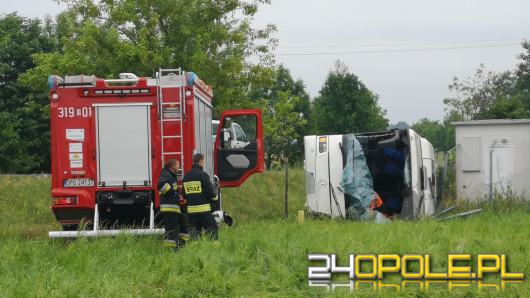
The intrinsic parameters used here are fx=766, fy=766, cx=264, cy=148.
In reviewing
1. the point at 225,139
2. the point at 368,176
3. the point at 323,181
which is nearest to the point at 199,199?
the point at 225,139

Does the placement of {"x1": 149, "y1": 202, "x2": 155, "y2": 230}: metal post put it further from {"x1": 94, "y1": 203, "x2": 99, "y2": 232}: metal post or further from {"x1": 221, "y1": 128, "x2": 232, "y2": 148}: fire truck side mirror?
{"x1": 221, "y1": 128, "x2": 232, "y2": 148}: fire truck side mirror

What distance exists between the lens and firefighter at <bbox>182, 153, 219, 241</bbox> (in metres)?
11.7

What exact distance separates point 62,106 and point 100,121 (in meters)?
0.67

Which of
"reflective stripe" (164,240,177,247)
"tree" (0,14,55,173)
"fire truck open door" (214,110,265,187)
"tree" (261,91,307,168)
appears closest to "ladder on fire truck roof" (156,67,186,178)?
"reflective stripe" (164,240,177,247)

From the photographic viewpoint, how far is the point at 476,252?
10.4m

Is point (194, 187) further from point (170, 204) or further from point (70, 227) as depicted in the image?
point (70, 227)

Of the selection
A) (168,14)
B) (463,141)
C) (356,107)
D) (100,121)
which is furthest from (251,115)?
(356,107)

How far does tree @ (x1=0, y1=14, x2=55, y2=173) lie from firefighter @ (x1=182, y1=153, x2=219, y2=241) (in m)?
22.7

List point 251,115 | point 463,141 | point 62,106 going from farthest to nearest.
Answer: point 463,141 < point 251,115 < point 62,106

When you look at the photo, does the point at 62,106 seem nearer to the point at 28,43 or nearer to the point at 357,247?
the point at 357,247

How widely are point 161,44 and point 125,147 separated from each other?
11541mm

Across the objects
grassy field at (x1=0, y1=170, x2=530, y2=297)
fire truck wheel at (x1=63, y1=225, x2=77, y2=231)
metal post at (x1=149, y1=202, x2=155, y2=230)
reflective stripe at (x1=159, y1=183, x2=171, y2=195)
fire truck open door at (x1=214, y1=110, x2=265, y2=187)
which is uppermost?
fire truck open door at (x1=214, y1=110, x2=265, y2=187)

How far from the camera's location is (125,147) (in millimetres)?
12734

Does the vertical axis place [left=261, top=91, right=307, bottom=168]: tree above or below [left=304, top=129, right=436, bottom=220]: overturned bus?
above
